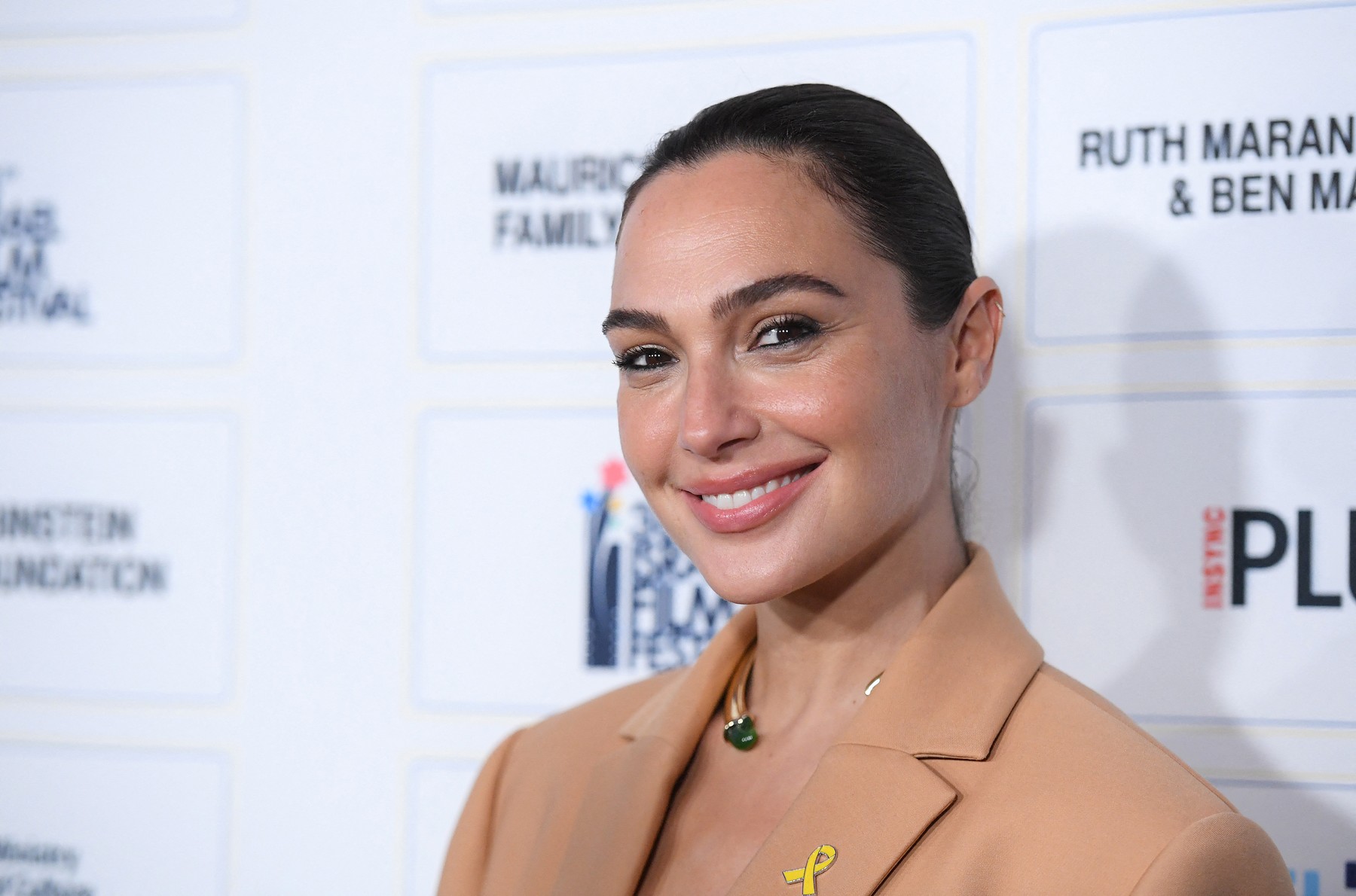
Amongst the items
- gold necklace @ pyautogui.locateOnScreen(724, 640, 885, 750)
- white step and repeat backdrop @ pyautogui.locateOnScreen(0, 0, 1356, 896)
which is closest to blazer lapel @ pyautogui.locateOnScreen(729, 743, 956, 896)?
gold necklace @ pyautogui.locateOnScreen(724, 640, 885, 750)

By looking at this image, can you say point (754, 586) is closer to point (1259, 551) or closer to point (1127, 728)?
point (1127, 728)

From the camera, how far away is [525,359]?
5.56 ft

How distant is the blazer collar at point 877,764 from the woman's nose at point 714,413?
0.23 m

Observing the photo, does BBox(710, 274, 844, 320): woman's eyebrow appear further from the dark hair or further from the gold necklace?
the gold necklace

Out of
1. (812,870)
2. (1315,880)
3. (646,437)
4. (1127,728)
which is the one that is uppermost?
(646,437)

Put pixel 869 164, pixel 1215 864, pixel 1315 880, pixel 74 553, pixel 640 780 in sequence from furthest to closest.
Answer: pixel 74 553, pixel 1315 880, pixel 640 780, pixel 869 164, pixel 1215 864

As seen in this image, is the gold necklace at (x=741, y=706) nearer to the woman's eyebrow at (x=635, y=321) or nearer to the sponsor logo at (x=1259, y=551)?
the woman's eyebrow at (x=635, y=321)

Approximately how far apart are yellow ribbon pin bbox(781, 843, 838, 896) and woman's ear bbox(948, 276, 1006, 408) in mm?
399

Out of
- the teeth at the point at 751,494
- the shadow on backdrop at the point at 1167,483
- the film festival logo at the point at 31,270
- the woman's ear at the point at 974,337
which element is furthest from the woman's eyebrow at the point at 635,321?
the film festival logo at the point at 31,270

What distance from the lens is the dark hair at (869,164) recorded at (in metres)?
1.07

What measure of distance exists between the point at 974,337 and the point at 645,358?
0.97 feet

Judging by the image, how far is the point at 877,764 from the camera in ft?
3.30

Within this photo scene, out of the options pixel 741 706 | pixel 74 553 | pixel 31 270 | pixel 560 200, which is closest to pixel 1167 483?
pixel 741 706

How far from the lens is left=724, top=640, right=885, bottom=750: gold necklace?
1.18 m
